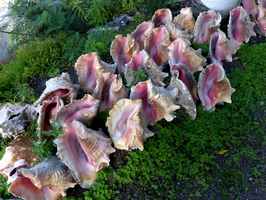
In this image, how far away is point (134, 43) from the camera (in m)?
2.33

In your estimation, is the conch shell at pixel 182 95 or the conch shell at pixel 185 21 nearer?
the conch shell at pixel 182 95

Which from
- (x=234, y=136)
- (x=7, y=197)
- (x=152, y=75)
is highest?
(x=152, y=75)

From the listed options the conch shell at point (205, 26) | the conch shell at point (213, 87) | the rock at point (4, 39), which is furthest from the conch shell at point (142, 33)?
the rock at point (4, 39)

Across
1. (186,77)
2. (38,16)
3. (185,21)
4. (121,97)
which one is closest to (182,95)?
(186,77)

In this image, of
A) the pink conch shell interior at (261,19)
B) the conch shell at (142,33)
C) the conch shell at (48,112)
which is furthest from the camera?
the pink conch shell interior at (261,19)

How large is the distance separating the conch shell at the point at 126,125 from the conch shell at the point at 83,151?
41 mm

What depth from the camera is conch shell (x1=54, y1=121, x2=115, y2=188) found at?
1866 mm

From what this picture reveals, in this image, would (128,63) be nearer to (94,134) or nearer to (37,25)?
(94,134)

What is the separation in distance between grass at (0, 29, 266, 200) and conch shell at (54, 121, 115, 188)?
6cm

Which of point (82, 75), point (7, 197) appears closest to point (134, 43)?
point (82, 75)

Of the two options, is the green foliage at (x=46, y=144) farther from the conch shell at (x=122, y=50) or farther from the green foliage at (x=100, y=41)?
the green foliage at (x=100, y=41)

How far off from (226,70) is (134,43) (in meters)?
0.46

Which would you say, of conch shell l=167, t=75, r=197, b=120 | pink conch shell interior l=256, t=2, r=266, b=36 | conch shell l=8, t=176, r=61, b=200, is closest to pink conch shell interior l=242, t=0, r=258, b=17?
pink conch shell interior l=256, t=2, r=266, b=36

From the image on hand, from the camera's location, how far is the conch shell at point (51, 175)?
5.89 feet
